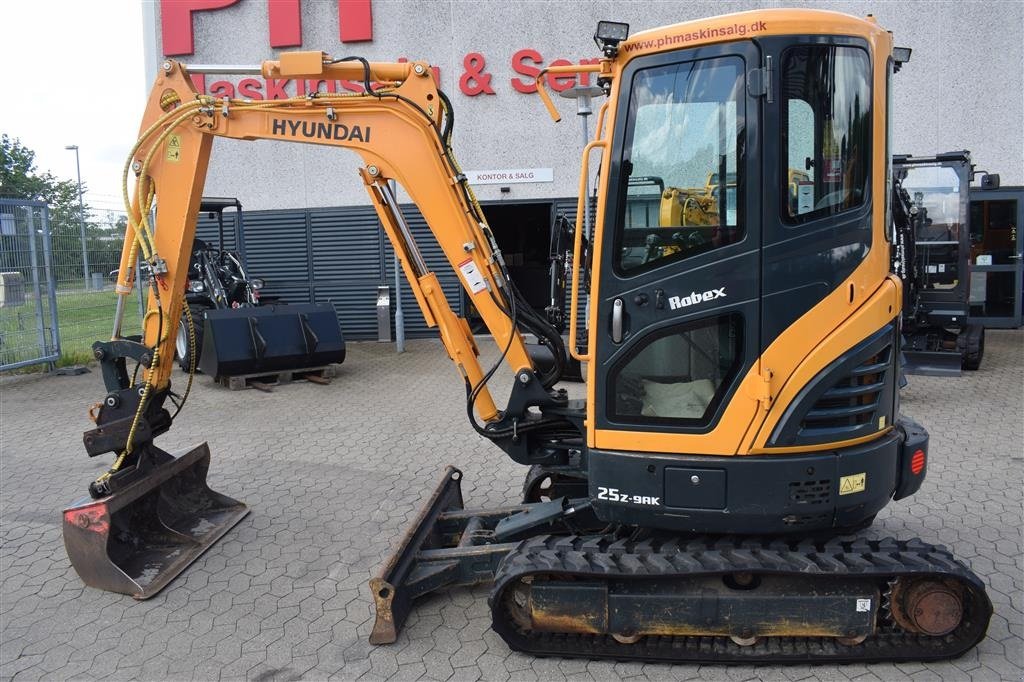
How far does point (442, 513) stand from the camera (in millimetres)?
5047

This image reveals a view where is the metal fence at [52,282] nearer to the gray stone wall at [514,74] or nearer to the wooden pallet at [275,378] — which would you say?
the wooden pallet at [275,378]

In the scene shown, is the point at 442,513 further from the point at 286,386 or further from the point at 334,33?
the point at 334,33

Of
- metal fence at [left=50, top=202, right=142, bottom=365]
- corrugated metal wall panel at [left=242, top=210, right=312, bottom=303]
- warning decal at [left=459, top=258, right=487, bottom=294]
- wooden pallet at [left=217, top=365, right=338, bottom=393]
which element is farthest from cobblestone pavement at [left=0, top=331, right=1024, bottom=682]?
corrugated metal wall panel at [left=242, top=210, right=312, bottom=303]

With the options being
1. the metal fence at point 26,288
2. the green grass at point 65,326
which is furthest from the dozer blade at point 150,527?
the metal fence at point 26,288

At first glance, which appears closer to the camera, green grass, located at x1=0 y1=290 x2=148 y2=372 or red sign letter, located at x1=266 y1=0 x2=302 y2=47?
green grass, located at x1=0 y1=290 x2=148 y2=372

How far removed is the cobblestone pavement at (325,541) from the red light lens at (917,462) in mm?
780

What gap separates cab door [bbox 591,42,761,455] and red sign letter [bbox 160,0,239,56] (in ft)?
39.3

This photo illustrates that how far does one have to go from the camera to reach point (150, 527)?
17.0 feet

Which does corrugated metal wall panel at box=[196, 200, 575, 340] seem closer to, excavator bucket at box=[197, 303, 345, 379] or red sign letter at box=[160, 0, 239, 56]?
red sign letter at box=[160, 0, 239, 56]

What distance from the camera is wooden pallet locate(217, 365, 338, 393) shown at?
10141 mm

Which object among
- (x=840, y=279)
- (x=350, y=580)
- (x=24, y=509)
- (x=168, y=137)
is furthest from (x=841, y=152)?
(x=24, y=509)

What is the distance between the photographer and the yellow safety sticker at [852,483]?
11.7 ft

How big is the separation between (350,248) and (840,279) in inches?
439

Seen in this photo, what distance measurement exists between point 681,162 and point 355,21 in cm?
1099
